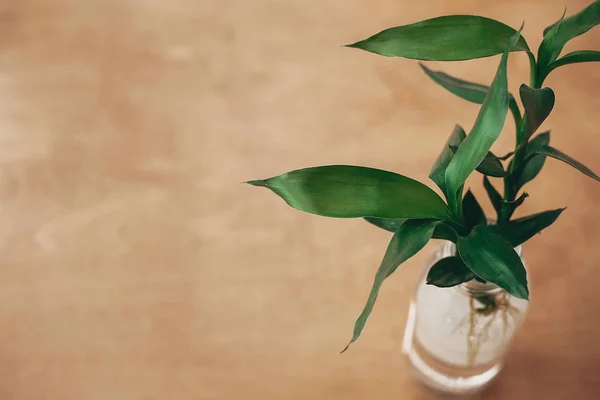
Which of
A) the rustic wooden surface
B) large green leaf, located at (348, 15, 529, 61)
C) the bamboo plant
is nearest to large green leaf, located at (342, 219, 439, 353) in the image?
the bamboo plant

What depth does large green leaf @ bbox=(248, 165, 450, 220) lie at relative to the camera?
1.38 ft

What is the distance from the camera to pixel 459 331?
62 cm

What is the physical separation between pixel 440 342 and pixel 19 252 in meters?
0.45

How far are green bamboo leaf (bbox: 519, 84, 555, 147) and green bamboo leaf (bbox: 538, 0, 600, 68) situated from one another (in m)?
0.05

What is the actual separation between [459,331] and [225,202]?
305 mm

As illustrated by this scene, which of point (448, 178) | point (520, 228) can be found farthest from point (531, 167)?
point (448, 178)

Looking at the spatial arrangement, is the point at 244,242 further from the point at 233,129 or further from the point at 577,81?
the point at 577,81

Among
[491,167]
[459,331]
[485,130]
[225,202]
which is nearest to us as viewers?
[485,130]

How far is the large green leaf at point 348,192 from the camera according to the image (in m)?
0.42

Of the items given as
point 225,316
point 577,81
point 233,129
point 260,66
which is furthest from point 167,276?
point 577,81

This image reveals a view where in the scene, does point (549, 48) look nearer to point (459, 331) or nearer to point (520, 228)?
point (520, 228)

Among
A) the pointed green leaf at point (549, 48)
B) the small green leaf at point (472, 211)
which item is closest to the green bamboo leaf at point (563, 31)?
the pointed green leaf at point (549, 48)

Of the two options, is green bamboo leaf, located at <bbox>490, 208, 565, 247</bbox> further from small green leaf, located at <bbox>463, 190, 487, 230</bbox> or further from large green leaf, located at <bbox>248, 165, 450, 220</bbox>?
large green leaf, located at <bbox>248, 165, 450, 220</bbox>

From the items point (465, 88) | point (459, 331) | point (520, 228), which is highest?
point (465, 88)
